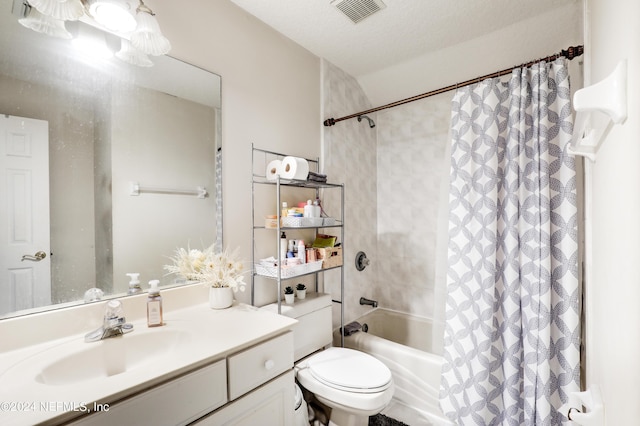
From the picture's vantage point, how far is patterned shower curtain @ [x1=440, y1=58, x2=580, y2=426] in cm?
128

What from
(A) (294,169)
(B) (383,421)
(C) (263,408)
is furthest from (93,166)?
(B) (383,421)

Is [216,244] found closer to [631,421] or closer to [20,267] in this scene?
[20,267]

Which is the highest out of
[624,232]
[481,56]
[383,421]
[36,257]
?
[481,56]

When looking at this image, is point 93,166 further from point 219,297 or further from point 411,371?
point 411,371

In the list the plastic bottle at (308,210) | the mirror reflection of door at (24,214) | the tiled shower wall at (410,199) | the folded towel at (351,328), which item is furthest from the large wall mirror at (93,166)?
the tiled shower wall at (410,199)

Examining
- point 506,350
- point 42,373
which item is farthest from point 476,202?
point 42,373

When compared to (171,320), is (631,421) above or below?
above

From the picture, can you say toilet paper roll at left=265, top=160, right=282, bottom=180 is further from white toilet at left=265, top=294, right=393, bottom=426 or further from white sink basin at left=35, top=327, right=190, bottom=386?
white sink basin at left=35, top=327, right=190, bottom=386

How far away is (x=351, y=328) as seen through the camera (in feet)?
6.90

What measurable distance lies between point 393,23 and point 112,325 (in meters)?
2.14

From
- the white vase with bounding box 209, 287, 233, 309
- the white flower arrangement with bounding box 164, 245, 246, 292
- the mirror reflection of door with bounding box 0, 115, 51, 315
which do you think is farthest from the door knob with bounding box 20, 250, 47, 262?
the white vase with bounding box 209, 287, 233, 309

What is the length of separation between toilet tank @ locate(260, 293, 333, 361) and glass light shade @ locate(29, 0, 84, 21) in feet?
5.01

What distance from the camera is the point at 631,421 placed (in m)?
0.37

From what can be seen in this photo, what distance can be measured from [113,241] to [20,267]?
27cm
